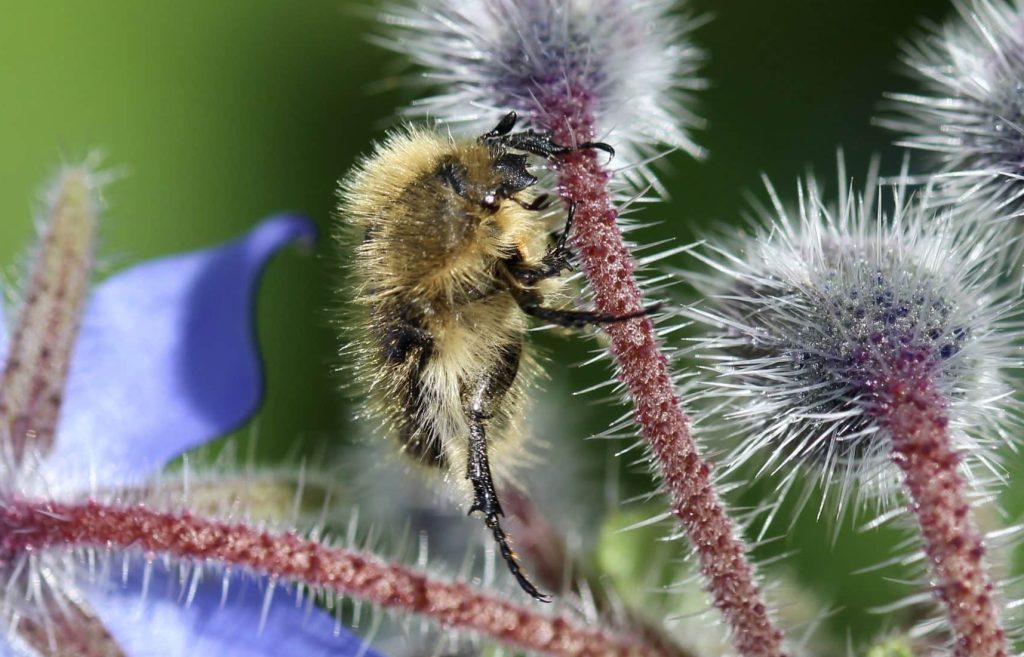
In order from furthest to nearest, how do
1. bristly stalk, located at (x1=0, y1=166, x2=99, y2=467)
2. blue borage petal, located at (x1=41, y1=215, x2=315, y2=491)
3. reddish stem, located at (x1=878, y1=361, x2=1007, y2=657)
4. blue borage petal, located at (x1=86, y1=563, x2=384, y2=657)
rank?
blue borage petal, located at (x1=41, y1=215, x2=315, y2=491) → bristly stalk, located at (x1=0, y1=166, x2=99, y2=467) → blue borage petal, located at (x1=86, y1=563, x2=384, y2=657) → reddish stem, located at (x1=878, y1=361, x2=1007, y2=657)

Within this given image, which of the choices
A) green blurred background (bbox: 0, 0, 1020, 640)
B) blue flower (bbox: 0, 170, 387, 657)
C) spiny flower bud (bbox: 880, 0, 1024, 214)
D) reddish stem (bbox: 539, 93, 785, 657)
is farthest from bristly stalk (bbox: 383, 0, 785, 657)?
green blurred background (bbox: 0, 0, 1020, 640)

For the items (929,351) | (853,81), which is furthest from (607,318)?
(853,81)

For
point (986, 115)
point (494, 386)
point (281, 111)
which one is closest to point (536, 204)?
point (494, 386)

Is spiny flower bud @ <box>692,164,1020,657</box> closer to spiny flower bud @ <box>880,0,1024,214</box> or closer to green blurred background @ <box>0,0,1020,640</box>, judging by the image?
spiny flower bud @ <box>880,0,1024,214</box>

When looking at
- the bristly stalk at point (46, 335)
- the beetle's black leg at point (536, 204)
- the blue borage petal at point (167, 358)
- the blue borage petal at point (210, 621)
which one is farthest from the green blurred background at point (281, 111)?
the beetle's black leg at point (536, 204)

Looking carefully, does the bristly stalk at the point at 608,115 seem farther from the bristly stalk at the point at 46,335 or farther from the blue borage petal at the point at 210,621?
the bristly stalk at the point at 46,335

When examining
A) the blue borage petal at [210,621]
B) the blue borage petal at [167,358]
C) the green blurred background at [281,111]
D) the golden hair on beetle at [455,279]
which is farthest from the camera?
the green blurred background at [281,111]
